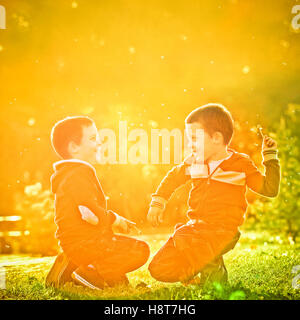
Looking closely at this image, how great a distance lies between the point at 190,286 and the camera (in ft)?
12.3

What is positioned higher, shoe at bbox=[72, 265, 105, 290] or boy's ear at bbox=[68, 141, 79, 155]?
boy's ear at bbox=[68, 141, 79, 155]

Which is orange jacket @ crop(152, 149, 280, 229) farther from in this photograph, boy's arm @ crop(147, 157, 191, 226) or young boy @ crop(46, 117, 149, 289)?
young boy @ crop(46, 117, 149, 289)

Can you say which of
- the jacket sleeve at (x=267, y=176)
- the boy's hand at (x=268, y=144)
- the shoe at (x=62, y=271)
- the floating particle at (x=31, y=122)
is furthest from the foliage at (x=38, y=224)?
the boy's hand at (x=268, y=144)

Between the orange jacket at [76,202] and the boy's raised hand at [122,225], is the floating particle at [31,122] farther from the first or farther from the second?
the boy's raised hand at [122,225]

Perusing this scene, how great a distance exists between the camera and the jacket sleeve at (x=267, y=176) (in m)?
3.62

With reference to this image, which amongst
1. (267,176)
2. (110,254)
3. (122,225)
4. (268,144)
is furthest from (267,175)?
(110,254)

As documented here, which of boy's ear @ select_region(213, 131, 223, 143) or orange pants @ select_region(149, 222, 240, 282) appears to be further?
boy's ear @ select_region(213, 131, 223, 143)

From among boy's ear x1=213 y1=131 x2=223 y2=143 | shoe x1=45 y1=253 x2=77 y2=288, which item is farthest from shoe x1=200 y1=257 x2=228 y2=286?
shoe x1=45 y1=253 x2=77 y2=288

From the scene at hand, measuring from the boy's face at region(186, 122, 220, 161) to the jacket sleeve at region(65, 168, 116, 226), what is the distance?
3.31 feet

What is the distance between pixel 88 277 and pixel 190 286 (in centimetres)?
93

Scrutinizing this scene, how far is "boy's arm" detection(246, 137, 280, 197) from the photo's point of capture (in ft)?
11.9

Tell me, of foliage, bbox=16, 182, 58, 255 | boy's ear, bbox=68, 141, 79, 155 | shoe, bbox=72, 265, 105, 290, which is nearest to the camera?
shoe, bbox=72, 265, 105, 290

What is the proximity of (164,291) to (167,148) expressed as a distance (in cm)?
155
